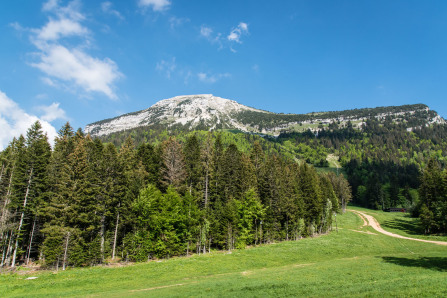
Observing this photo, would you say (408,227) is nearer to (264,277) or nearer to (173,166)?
(264,277)

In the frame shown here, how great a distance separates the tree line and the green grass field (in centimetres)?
720

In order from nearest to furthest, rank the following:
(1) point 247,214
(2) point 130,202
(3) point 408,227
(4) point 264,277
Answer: (4) point 264,277 → (2) point 130,202 → (1) point 247,214 → (3) point 408,227

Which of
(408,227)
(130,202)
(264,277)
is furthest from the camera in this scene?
(408,227)

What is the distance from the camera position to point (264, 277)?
2495 cm

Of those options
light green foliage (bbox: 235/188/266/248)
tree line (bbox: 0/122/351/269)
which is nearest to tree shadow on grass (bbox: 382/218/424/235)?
tree line (bbox: 0/122/351/269)

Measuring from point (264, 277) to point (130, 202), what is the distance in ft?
95.4

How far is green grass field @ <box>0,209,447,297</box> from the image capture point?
17719 millimetres

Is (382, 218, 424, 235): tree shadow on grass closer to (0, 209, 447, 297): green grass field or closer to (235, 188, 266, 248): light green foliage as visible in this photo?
(0, 209, 447, 297): green grass field

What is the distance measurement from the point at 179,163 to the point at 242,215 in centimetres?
1753

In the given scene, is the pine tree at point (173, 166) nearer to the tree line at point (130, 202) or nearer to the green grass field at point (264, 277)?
the tree line at point (130, 202)

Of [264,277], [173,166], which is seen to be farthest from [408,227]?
[173,166]

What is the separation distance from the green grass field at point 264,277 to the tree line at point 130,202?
283 inches

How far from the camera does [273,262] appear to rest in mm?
36344

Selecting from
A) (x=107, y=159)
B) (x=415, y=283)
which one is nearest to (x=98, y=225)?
(x=107, y=159)
